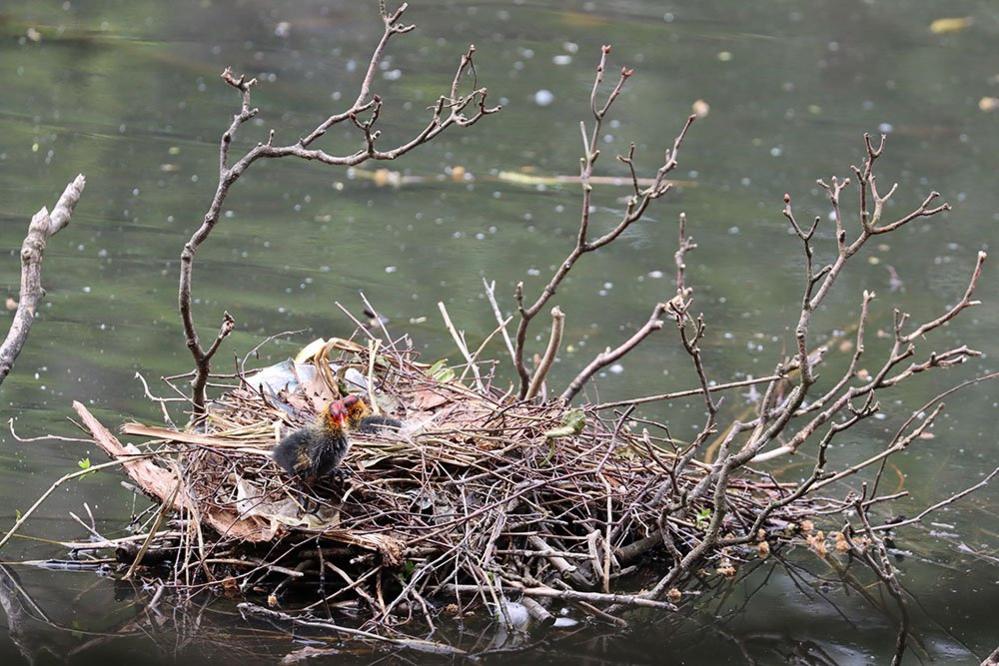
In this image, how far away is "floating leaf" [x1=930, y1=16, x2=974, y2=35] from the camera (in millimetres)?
13773

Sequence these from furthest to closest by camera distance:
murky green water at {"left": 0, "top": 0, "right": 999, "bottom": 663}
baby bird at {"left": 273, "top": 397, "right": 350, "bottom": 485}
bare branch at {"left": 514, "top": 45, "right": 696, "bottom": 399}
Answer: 1. murky green water at {"left": 0, "top": 0, "right": 999, "bottom": 663}
2. bare branch at {"left": 514, "top": 45, "right": 696, "bottom": 399}
3. baby bird at {"left": 273, "top": 397, "right": 350, "bottom": 485}

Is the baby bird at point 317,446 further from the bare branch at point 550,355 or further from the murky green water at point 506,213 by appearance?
the bare branch at point 550,355

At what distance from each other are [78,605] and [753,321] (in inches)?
168

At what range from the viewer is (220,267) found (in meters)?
7.68

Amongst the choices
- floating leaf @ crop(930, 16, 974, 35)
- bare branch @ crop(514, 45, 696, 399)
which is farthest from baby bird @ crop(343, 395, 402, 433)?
floating leaf @ crop(930, 16, 974, 35)

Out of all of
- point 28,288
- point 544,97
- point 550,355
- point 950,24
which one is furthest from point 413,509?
point 950,24

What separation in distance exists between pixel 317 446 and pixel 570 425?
88 cm

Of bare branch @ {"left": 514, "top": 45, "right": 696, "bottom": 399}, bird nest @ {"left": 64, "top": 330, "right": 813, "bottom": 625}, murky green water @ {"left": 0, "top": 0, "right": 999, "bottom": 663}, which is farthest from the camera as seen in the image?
murky green water @ {"left": 0, "top": 0, "right": 999, "bottom": 663}

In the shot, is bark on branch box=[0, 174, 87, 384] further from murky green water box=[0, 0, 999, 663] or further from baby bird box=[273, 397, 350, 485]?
baby bird box=[273, 397, 350, 485]

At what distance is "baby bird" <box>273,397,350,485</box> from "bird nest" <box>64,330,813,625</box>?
0.12m

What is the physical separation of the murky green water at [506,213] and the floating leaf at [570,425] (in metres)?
0.68

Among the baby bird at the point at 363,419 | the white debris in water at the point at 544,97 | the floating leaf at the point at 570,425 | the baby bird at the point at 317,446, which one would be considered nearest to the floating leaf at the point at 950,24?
the white debris in water at the point at 544,97

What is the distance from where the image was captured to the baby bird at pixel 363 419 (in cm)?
438

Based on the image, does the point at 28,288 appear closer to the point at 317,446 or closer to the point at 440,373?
the point at 317,446
